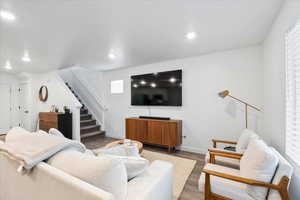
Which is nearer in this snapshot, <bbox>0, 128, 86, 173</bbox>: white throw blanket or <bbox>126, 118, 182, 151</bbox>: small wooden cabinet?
<bbox>0, 128, 86, 173</bbox>: white throw blanket

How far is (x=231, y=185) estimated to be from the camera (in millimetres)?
1471

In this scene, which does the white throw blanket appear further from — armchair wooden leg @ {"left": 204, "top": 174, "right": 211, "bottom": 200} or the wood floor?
the wood floor

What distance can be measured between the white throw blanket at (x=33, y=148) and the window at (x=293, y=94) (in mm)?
2123

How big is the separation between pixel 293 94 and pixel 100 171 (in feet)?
6.65

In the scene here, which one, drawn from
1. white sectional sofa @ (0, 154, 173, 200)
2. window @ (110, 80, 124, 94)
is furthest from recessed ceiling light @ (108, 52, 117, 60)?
white sectional sofa @ (0, 154, 173, 200)

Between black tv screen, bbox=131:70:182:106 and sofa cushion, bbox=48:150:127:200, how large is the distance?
2.86m

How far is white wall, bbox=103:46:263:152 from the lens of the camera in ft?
9.42

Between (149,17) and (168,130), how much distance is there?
7.99ft

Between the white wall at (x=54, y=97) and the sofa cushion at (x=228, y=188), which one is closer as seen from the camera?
the sofa cushion at (x=228, y=188)

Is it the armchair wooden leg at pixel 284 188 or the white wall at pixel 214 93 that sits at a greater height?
the white wall at pixel 214 93

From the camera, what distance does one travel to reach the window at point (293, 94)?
1.40 meters

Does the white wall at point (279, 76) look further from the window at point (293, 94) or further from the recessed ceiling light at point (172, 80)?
the recessed ceiling light at point (172, 80)

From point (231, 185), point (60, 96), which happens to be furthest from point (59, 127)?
point (231, 185)

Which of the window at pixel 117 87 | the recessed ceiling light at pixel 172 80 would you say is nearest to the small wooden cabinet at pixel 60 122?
the window at pixel 117 87
